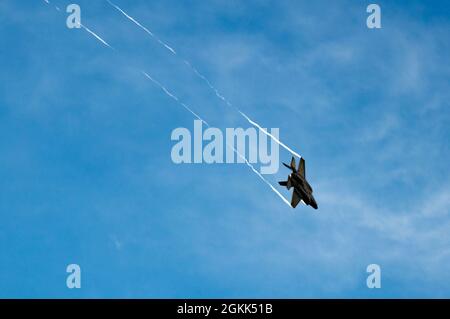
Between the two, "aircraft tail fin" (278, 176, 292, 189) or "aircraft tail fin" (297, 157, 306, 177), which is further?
"aircraft tail fin" (297, 157, 306, 177)

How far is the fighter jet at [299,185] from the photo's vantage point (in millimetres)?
120750

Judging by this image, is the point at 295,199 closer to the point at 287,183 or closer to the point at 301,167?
the point at 287,183

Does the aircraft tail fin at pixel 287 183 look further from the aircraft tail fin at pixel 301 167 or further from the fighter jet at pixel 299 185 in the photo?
the aircraft tail fin at pixel 301 167

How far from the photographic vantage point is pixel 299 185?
400 ft

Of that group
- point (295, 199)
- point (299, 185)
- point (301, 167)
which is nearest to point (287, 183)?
point (299, 185)

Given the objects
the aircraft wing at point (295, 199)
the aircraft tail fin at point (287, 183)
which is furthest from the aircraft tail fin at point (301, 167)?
the aircraft wing at point (295, 199)

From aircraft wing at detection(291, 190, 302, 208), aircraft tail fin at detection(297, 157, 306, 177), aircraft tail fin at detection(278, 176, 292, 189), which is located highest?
aircraft tail fin at detection(297, 157, 306, 177)

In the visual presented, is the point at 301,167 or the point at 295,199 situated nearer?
the point at 301,167

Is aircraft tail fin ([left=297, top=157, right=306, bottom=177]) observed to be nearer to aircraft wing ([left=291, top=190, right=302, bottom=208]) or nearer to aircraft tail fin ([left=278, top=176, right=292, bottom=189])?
aircraft tail fin ([left=278, top=176, right=292, bottom=189])

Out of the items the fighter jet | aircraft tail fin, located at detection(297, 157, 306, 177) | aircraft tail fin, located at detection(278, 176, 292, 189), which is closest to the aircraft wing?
the fighter jet

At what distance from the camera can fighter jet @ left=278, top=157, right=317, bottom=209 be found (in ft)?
396

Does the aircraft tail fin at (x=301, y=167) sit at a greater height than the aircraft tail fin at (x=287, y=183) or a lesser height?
greater
